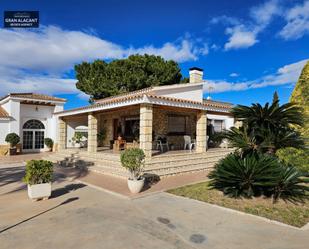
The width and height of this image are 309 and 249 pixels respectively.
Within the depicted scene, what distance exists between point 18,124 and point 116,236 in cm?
2109

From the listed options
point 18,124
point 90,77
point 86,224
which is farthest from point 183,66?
point 86,224

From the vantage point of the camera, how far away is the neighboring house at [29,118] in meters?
20.9

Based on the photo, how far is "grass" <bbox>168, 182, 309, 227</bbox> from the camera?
219 inches

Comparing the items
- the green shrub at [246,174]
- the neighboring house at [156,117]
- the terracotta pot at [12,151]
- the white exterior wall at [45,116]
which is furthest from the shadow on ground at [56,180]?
the white exterior wall at [45,116]

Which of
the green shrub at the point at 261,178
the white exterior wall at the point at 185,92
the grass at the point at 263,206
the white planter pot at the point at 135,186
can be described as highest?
the white exterior wall at the point at 185,92

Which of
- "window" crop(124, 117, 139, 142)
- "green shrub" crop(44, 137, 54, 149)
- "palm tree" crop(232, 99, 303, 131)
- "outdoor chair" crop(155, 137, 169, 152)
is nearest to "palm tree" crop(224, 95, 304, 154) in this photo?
"palm tree" crop(232, 99, 303, 131)

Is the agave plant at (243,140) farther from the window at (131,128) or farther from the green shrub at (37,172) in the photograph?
the window at (131,128)

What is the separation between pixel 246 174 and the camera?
677cm

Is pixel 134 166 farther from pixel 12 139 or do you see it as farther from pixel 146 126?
pixel 12 139

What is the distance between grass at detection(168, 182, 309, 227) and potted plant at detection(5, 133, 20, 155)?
17971 mm

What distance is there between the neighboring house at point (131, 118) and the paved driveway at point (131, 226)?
4.88 meters

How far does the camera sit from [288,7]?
11.6m

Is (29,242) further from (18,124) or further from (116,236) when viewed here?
(18,124)

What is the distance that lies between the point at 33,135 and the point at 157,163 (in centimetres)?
1756
